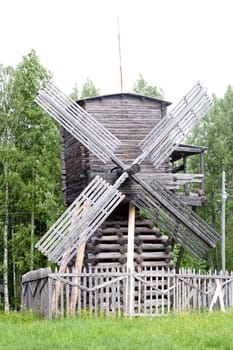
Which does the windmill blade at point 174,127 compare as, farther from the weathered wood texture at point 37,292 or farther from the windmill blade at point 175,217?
the weathered wood texture at point 37,292

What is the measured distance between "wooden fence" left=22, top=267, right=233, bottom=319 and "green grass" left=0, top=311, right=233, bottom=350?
1894 mm

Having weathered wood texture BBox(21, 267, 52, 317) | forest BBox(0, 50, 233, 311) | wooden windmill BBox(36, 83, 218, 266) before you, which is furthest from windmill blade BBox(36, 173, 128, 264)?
forest BBox(0, 50, 233, 311)

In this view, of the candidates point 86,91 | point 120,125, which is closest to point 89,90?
point 86,91

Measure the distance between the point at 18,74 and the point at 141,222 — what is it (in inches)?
504

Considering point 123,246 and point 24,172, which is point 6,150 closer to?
point 24,172

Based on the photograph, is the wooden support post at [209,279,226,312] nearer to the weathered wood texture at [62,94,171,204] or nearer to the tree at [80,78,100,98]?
the weathered wood texture at [62,94,171,204]

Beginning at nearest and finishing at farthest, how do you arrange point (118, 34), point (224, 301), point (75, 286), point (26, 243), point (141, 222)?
point (75, 286)
point (224, 301)
point (141, 222)
point (118, 34)
point (26, 243)

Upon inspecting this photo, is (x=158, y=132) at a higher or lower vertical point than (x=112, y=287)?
higher

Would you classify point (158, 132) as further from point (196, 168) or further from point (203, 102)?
point (196, 168)

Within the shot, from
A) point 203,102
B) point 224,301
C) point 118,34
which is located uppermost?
point 118,34

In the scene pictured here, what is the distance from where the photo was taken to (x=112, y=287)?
18969mm

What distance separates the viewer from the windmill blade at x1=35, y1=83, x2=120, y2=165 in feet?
71.5

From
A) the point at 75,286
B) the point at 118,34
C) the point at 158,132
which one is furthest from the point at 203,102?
the point at 75,286

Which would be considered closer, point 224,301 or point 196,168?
point 224,301
